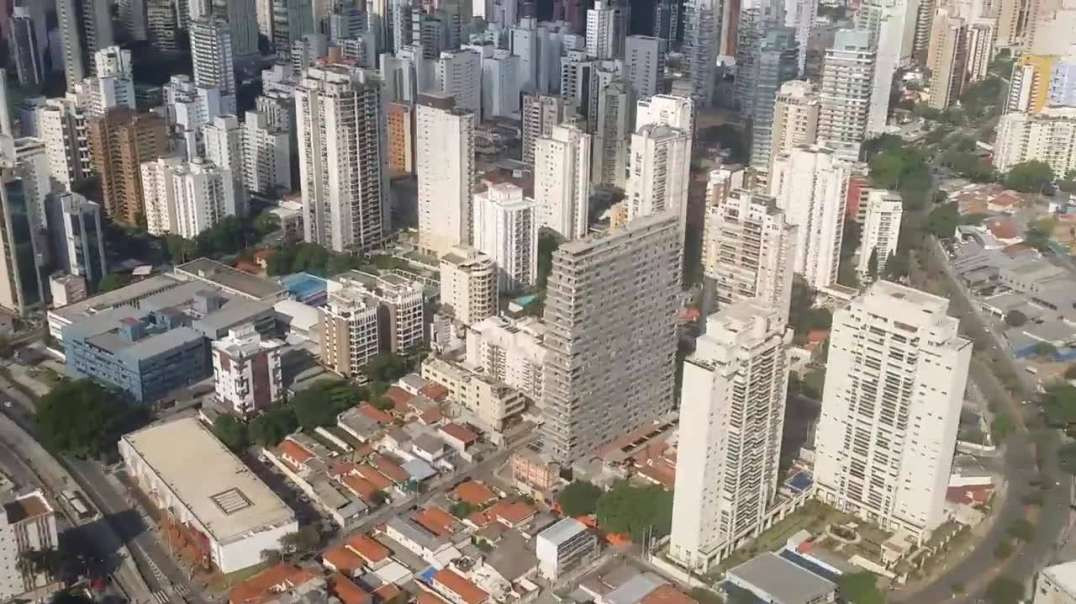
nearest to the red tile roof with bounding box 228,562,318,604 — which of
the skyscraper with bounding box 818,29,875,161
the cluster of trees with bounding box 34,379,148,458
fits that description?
the cluster of trees with bounding box 34,379,148,458

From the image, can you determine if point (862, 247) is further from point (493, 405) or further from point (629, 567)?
point (629, 567)

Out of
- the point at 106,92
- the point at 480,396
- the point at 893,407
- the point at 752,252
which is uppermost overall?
the point at 106,92

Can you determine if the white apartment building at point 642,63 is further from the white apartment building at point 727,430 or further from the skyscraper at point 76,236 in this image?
the white apartment building at point 727,430

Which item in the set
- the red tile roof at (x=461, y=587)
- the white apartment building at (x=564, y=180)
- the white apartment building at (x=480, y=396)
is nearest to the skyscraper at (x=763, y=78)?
the white apartment building at (x=564, y=180)

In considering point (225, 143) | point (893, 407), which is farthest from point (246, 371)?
point (225, 143)

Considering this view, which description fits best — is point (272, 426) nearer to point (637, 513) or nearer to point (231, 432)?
point (231, 432)
